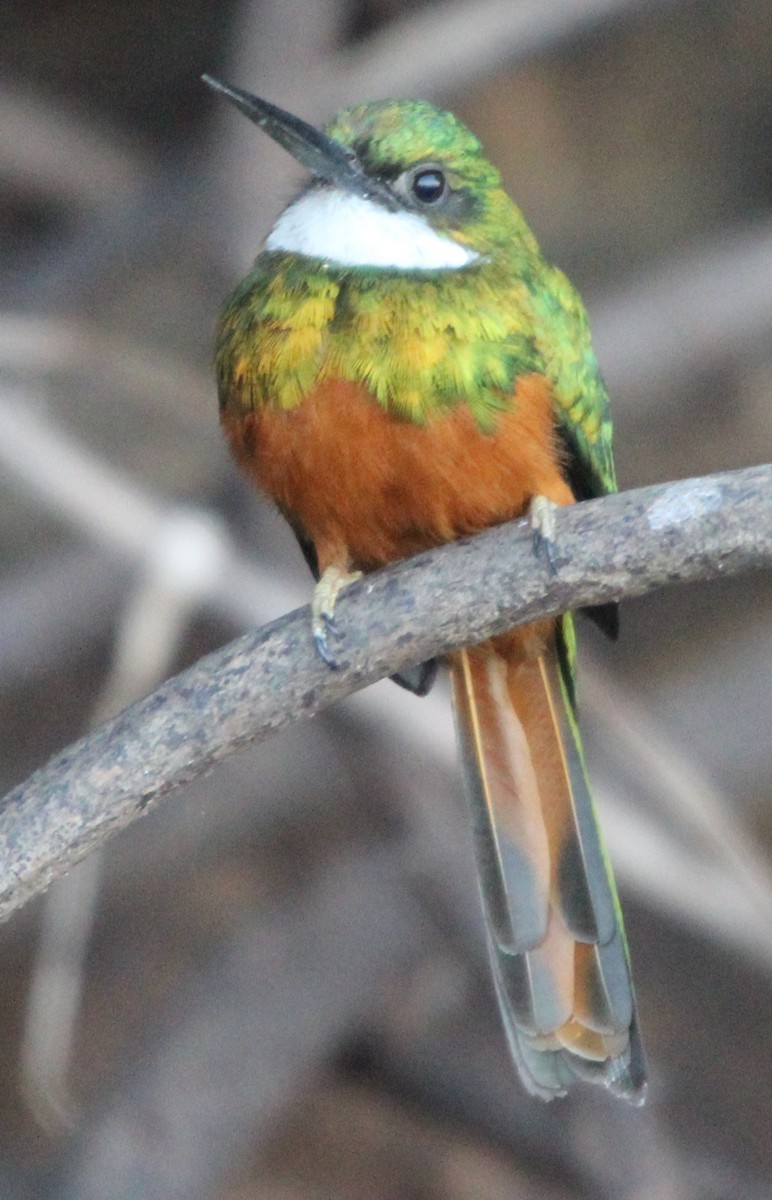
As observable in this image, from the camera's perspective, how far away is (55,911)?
272 cm

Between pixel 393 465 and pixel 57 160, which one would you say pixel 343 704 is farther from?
pixel 57 160

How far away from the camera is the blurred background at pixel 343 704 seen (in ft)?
9.45

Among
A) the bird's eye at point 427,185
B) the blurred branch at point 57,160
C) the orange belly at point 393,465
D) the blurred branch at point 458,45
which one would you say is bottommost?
the orange belly at point 393,465

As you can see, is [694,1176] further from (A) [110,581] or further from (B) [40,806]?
(B) [40,806]

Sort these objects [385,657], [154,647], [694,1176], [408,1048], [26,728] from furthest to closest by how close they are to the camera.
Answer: [26,728]
[408,1048]
[694,1176]
[154,647]
[385,657]

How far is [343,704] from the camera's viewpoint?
304 cm

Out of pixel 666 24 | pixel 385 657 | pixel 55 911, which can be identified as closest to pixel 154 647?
pixel 55 911

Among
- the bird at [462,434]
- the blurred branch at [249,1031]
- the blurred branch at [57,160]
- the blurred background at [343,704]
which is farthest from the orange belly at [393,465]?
the blurred branch at [57,160]

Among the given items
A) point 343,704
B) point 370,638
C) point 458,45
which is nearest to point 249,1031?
point 343,704

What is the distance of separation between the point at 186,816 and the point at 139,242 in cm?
129

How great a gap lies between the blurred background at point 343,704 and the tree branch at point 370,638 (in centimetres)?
111

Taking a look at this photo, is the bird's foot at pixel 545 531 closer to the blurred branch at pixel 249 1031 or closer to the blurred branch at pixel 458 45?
the blurred branch at pixel 458 45

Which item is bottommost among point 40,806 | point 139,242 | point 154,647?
point 40,806

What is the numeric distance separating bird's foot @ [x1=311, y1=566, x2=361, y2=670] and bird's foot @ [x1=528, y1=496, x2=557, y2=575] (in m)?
0.23
